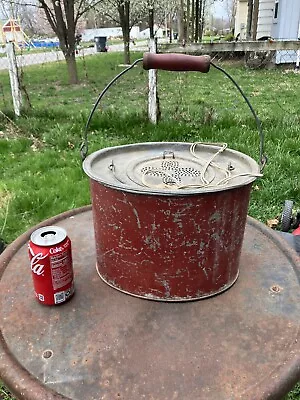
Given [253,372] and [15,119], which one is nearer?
[253,372]

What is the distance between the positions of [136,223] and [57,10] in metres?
9.58

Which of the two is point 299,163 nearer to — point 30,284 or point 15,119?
point 30,284

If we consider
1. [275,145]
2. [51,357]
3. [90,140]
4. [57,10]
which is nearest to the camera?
[51,357]

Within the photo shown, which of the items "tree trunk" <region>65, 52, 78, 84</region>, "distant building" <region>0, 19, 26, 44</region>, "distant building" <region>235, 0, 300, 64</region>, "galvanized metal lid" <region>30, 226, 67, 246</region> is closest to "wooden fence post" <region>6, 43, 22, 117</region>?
"distant building" <region>0, 19, 26, 44</region>

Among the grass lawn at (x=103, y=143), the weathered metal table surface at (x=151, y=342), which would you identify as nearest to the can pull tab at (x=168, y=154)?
the weathered metal table surface at (x=151, y=342)

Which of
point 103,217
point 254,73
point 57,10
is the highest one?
point 57,10

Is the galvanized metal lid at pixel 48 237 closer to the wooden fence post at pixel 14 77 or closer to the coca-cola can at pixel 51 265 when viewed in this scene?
the coca-cola can at pixel 51 265

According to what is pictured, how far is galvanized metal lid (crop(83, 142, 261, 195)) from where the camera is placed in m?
1.30

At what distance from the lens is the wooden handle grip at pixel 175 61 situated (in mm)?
1320

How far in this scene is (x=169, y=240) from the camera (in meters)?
1.19

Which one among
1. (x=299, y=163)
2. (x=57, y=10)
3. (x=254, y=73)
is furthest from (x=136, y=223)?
(x=254, y=73)

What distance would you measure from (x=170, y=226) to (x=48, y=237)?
0.38 metres

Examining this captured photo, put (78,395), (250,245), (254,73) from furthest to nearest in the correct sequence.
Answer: (254,73) < (250,245) < (78,395)

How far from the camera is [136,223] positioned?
3.92ft
